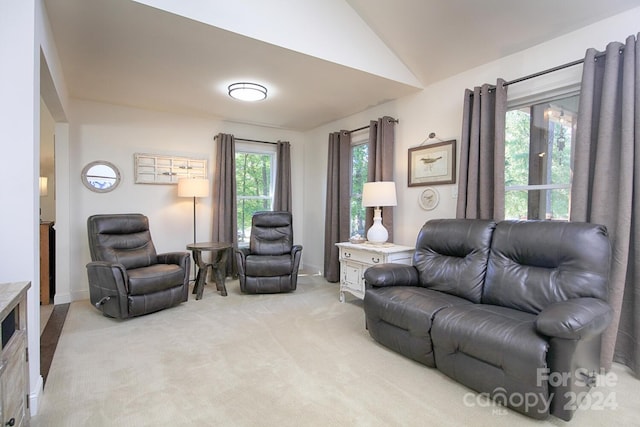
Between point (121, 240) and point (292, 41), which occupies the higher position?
point (292, 41)

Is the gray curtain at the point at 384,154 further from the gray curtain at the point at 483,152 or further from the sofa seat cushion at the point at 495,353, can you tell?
the sofa seat cushion at the point at 495,353

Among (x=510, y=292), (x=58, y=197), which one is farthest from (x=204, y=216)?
(x=510, y=292)

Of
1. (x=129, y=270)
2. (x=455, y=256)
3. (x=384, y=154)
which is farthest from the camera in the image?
(x=384, y=154)

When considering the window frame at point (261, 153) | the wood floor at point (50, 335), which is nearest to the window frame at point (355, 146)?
the window frame at point (261, 153)

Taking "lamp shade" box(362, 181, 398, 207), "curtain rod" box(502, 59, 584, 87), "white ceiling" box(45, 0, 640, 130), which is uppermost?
"white ceiling" box(45, 0, 640, 130)

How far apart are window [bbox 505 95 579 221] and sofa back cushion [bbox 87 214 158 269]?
379cm

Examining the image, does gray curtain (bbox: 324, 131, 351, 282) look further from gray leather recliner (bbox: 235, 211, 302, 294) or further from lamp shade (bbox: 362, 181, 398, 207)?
lamp shade (bbox: 362, 181, 398, 207)

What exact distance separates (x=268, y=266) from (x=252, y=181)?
6.05ft

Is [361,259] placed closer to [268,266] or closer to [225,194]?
[268,266]

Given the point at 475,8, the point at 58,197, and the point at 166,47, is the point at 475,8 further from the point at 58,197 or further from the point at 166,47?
the point at 58,197

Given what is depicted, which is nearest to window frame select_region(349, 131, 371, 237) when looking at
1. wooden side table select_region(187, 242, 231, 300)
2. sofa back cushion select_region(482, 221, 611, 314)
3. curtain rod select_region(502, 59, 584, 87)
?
wooden side table select_region(187, 242, 231, 300)

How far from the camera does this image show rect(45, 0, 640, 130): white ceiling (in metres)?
2.34

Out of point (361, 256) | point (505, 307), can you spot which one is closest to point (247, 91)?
point (361, 256)

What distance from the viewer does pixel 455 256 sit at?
8.80 feet
